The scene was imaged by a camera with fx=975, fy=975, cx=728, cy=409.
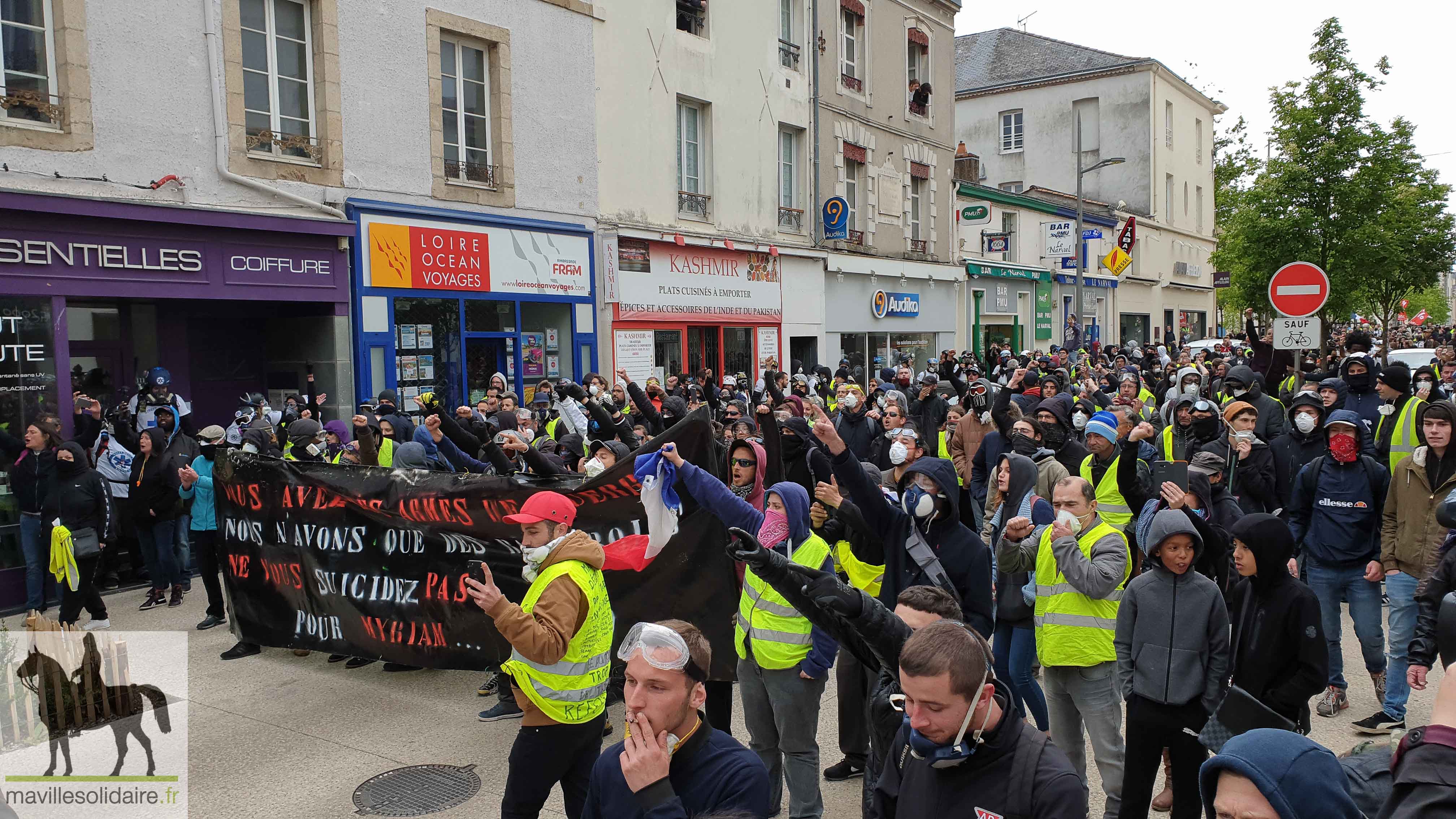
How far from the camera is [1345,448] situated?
6.54 meters

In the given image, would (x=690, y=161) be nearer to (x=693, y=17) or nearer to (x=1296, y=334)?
(x=693, y=17)

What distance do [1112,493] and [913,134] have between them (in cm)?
2082

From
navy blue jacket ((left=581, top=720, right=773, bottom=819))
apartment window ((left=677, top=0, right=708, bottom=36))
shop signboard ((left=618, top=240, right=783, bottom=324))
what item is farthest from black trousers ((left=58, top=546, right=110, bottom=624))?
apartment window ((left=677, top=0, right=708, bottom=36))

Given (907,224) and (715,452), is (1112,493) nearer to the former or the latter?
(715,452)

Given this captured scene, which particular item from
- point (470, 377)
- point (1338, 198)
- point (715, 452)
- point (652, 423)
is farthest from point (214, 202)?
point (1338, 198)

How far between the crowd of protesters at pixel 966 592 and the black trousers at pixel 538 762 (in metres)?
0.01

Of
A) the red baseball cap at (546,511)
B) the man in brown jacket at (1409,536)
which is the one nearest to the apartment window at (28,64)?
the red baseball cap at (546,511)

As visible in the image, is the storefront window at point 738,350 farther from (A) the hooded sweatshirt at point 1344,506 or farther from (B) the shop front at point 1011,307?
(A) the hooded sweatshirt at point 1344,506

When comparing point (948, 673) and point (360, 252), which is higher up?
point (360, 252)

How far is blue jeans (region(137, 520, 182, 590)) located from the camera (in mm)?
9391

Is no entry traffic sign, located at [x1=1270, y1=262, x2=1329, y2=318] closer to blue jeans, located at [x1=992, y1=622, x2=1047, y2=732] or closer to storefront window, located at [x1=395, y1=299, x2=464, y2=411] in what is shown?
blue jeans, located at [x1=992, y1=622, x2=1047, y2=732]

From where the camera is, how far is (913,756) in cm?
272

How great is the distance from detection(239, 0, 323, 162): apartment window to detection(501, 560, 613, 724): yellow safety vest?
1067cm

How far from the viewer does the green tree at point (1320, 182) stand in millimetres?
19562
